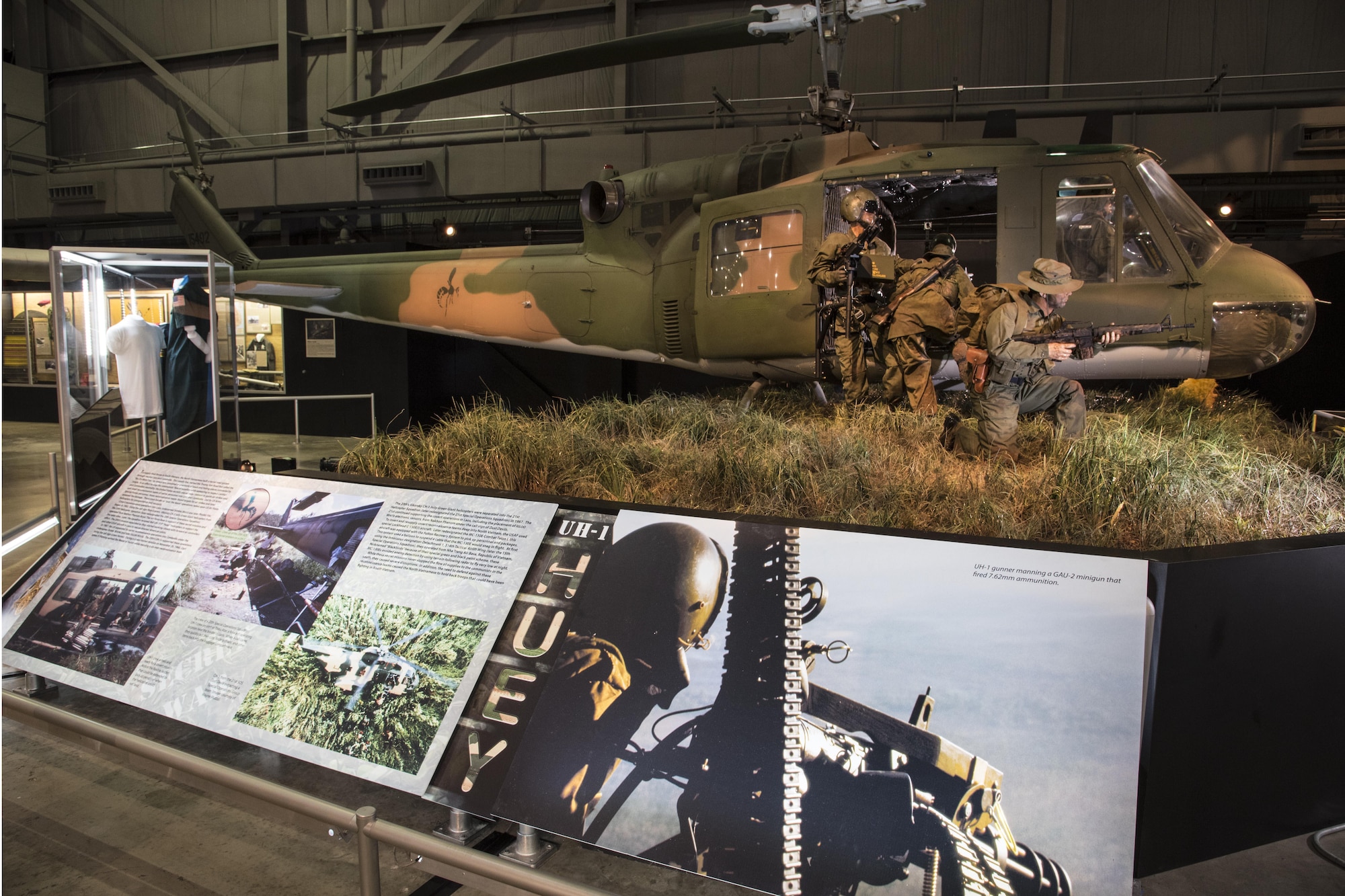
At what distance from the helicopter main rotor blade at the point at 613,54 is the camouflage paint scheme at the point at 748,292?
100 centimetres

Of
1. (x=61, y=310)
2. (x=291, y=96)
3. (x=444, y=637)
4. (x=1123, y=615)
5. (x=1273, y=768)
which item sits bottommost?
(x=1273, y=768)

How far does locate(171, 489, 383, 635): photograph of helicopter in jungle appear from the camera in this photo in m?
2.16

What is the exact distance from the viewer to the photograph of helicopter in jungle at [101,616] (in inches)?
89.8

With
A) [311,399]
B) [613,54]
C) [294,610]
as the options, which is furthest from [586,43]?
[294,610]

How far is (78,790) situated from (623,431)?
334cm

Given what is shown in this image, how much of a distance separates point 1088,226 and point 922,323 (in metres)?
1.21

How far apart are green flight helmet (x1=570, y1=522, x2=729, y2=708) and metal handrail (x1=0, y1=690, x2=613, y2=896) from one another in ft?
1.69

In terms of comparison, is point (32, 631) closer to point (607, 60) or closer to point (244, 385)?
point (607, 60)

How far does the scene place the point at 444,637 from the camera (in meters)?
1.91

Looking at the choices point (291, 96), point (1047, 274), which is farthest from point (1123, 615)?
point (291, 96)

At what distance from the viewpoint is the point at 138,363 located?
3893 mm

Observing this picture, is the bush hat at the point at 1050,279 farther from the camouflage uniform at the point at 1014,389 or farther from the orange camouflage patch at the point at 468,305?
the orange camouflage patch at the point at 468,305

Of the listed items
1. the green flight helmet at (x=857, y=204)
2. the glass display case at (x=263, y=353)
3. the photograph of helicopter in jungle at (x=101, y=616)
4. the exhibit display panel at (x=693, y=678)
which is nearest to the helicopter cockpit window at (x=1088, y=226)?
the green flight helmet at (x=857, y=204)

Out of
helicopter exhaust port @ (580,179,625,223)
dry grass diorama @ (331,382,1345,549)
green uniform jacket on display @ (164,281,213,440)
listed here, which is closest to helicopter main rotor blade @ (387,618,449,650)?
dry grass diorama @ (331,382,1345,549)
